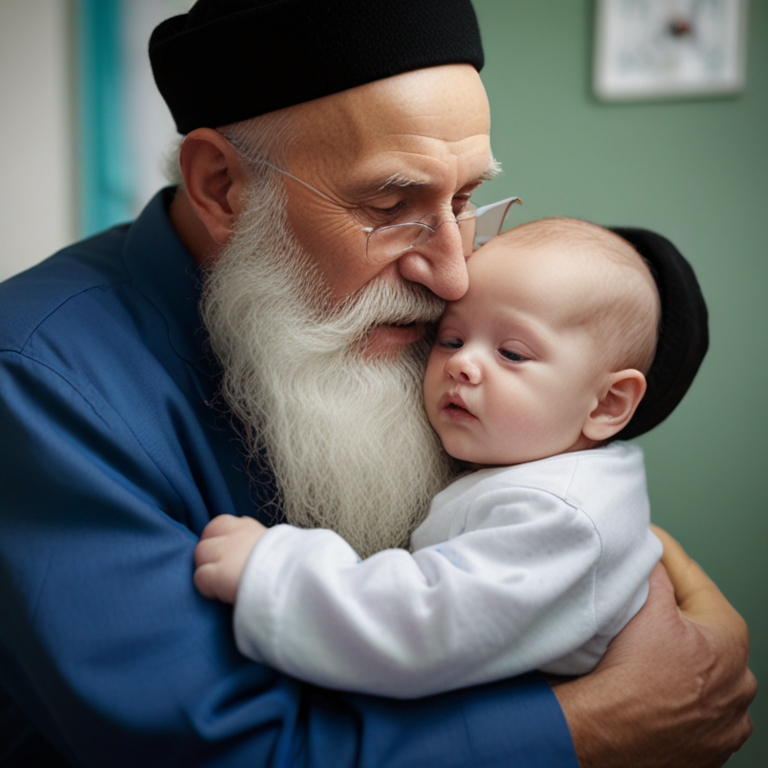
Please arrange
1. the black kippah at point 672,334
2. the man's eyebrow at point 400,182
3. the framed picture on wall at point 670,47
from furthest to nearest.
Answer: the framed picture on wall at point 670,47 < the black kippah at point 672,334 < the man's eyebrow at point 400,182

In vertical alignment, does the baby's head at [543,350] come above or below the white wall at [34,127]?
below

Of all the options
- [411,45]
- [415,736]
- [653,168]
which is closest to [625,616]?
[415,736]

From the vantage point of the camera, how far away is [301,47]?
1319mm

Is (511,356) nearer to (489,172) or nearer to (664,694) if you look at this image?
(489,172)

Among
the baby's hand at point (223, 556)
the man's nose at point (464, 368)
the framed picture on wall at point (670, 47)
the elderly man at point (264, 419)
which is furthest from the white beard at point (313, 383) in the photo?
the framed picture on wall at point (670, 47)

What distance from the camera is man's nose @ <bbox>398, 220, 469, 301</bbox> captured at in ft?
4.49

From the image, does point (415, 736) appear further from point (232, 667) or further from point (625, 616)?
point (625, 616)

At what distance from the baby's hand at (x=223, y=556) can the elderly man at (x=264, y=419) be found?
3 centimetres

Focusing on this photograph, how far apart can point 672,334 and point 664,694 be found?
2.25 ft

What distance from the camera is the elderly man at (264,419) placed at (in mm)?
1002

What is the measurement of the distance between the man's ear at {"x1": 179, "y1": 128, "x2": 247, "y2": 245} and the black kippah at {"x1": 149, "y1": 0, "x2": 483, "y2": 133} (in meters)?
0.06

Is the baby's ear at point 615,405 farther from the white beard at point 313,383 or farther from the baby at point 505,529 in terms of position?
the white beard at point 313,383

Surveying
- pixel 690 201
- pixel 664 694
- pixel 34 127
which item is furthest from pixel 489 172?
pixel 34 127

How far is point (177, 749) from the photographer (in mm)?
969
